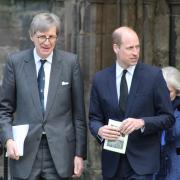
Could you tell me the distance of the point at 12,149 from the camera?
531 centimetres

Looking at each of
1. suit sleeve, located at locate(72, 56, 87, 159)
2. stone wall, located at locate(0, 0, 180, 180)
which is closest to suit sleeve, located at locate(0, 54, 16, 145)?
suit sleeve, located at locate(72, 56, 87, 159)

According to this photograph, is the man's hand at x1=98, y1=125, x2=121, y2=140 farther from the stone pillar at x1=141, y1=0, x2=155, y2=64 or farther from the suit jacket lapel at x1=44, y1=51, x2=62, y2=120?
the stone pillar at x1=141, y1=0, x2=155, y2=64

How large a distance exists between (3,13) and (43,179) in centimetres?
426

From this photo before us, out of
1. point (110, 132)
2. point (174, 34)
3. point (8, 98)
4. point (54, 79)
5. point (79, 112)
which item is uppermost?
point (174, 34)

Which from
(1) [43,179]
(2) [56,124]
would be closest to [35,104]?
(2) [56,124]

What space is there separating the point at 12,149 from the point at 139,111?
38.1 inches

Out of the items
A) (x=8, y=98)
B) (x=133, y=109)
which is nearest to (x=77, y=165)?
(x=133, y=109)

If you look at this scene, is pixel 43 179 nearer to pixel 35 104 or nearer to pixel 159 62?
pixel 35 104

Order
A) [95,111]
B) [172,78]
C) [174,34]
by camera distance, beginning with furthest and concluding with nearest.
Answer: [174,34] < [172,78] < [95,111]

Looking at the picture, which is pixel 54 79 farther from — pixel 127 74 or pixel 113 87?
pixel 127 74

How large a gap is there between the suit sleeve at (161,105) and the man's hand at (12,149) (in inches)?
39.4

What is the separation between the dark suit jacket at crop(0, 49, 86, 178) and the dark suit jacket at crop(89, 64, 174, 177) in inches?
6.2

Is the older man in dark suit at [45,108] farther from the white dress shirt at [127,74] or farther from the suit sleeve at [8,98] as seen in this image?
the white dress shirt at [127,74]

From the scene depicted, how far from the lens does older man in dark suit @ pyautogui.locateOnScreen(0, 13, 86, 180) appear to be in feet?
17.7
